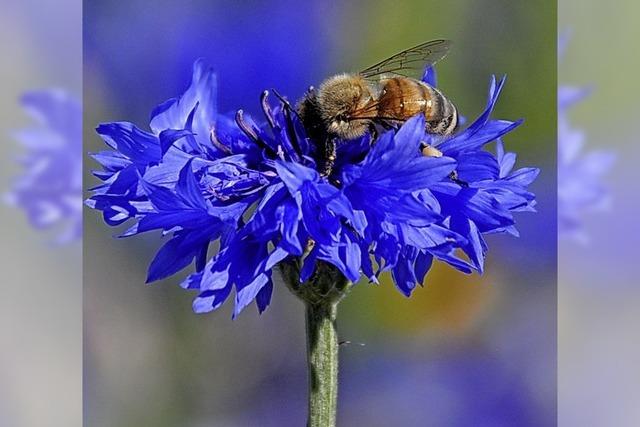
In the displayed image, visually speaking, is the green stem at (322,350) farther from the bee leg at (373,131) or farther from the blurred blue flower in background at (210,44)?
the blurred blue flower in background at (210,44)

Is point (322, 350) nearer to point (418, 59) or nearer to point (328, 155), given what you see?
point (328, 155)

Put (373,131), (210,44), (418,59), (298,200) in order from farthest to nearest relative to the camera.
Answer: (210,44) → (418,59) → (373,131) → (298,200)

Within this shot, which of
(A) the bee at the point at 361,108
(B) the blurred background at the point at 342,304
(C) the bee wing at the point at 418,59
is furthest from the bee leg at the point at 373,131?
(B) the blurred background at the point at 342,304

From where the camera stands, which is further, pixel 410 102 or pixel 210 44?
pixel 210 44

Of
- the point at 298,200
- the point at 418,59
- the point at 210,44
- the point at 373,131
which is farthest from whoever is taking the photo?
the point at 210,44

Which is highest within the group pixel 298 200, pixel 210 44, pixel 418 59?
pixel 210 44

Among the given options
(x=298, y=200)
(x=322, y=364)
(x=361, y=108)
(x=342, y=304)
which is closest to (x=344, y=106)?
(x=361, y=108)

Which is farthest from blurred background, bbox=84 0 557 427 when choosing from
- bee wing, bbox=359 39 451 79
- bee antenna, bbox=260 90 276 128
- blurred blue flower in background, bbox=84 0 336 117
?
bee antenna, bbox=260 90 276 128
